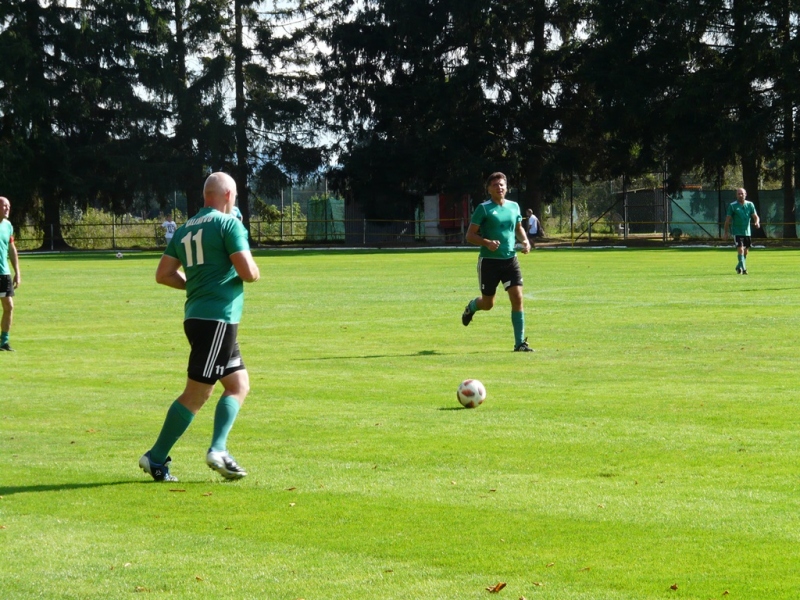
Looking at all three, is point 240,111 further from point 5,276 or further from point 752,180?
point 5,276

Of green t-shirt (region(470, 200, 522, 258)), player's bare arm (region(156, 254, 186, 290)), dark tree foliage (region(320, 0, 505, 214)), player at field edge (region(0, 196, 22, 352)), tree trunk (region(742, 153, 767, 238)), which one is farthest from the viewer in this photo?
dark tree foliage (region(320, 0, 505, 214))

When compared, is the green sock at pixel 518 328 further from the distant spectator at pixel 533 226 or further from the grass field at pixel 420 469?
the distant spectator at pixel 533 226

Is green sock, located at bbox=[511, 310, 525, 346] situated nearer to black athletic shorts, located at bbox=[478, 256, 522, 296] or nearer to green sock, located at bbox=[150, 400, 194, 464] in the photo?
black athletic shorts, located at bbox=[478, 256, 522, 296]

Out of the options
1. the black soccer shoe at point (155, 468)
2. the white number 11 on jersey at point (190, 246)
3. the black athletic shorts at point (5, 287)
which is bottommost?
the black soccer shoe at point (155, 468)

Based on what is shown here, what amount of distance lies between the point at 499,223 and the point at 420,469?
7.94m

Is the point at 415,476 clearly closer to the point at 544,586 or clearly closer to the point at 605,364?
the point at 544,586

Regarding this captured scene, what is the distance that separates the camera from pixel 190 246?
7.58 meters

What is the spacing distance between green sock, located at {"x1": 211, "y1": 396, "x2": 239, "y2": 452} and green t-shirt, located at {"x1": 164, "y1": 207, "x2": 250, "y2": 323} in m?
0.53

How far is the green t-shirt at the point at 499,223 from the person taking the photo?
15395 mm

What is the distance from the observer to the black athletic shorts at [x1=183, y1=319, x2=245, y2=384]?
756 centimetres

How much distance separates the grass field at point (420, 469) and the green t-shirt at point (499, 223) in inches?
47.1

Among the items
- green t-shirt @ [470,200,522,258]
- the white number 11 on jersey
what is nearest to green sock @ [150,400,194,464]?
the white number 11 on jersey

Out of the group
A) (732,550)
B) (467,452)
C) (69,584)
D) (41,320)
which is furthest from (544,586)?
(41,320)

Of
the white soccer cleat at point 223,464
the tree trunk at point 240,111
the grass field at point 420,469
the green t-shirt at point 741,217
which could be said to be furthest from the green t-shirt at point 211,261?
the tree trunk at point 240,111
